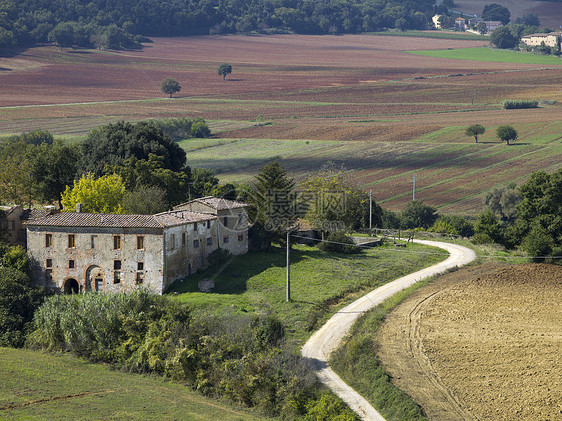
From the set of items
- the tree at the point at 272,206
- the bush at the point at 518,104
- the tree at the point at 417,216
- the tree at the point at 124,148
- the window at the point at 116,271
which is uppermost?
the bush at the point at 518,104

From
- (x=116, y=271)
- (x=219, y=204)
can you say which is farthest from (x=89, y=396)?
(x=219, y=204)

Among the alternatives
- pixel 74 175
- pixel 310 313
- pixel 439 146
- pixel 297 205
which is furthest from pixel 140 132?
pixel 439 146

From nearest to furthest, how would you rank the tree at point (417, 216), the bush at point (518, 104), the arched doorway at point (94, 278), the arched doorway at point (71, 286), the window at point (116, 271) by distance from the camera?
the window at point (116, 271), the arched doorway at point (94, 278), the arched doorway at point (71, 286), the tree at point (417, 216), the bush at point (518, 104)

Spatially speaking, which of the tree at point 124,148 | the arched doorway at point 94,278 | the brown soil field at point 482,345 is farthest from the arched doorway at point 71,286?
the tree at point 124,148

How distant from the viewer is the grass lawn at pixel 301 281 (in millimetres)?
56750

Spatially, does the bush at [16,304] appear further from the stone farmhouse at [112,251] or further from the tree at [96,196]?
the tree at [96,196]

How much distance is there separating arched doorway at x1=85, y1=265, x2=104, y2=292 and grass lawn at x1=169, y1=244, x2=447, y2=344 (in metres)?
5.86

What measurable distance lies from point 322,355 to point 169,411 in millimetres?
13261

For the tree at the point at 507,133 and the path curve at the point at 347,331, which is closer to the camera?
the path curve at the point at 347,331

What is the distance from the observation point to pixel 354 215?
Answer: 89500 mm

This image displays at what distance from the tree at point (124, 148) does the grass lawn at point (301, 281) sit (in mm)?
22573

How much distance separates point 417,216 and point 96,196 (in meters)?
48.5

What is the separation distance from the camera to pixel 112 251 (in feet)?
199

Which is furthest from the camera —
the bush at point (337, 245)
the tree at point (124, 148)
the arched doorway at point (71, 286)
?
the tree at point (124, 148)
